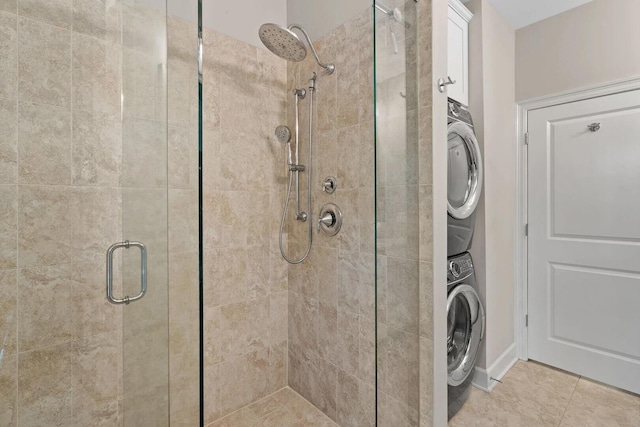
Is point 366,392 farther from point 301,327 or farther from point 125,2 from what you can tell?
point 125,2

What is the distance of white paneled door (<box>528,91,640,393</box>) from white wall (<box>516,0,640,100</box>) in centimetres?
16

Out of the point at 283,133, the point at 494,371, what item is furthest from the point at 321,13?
the point at 494,371

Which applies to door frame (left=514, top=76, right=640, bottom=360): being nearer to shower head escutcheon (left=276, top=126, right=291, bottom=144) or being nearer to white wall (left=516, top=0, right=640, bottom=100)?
white wall (left=516, top=0, right=640, bottom=100)

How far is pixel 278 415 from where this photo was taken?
5.35 feet

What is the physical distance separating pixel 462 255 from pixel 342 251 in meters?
0.79

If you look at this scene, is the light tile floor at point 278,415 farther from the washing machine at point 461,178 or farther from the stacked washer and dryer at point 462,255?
the washing machine at point 461,178

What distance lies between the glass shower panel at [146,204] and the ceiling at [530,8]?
2.08 metres

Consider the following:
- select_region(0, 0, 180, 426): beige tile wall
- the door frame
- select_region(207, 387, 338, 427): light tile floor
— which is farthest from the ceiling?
select_region(207, 387, 338, 427): light tile floor

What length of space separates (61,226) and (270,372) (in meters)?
1.32

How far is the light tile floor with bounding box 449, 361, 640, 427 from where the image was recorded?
164 cm

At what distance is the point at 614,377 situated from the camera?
75.8 inches

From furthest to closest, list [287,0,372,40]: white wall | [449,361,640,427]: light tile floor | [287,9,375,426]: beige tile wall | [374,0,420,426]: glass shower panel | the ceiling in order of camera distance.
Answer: the ceiling → [449,361,640,427]: light tile floor → [287,0,372,40]: white wall → [287,9,375,426]: beige tile wall → [374,0,420,426]: glass shower panel

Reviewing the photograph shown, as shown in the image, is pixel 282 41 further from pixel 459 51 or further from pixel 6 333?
pixel 6 333

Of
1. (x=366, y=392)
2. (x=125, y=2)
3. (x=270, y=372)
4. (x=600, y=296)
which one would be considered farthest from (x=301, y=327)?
(x=600, y=296)
